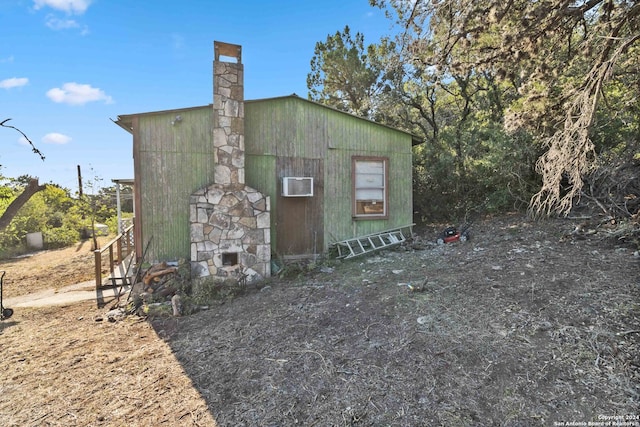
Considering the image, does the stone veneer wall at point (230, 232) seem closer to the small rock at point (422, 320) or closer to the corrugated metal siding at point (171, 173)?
the corrugated metal siding at point (171, 173)

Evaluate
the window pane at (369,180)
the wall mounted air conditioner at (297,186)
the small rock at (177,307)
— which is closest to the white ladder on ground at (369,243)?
the window pane at (369,180)

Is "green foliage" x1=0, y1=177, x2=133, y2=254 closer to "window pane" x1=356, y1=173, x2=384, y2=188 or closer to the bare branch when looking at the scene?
"window pane" x1=356, y1=173, x2=384, y2=188

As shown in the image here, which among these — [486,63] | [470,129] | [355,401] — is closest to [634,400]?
[355,401]

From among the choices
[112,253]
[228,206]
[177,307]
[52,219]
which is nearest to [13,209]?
[177,307]

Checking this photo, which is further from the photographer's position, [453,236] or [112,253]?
[453,236]

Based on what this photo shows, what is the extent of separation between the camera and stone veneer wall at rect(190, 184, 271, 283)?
5.57 meters

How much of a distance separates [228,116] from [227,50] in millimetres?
1281

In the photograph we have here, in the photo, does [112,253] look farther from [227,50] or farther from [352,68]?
[352,68]

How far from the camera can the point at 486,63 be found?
17.5ft

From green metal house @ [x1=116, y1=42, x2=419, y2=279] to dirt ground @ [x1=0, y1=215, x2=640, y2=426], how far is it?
1.30 m

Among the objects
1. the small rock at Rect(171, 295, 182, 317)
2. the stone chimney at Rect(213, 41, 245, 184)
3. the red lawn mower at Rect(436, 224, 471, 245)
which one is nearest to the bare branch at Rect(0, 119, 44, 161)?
the small rock at Rect(171, 295, 182, 317)

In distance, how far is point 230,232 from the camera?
574 cm

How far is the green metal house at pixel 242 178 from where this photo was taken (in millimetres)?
5664

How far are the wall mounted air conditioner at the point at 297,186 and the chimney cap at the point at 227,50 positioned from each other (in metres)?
2.45
